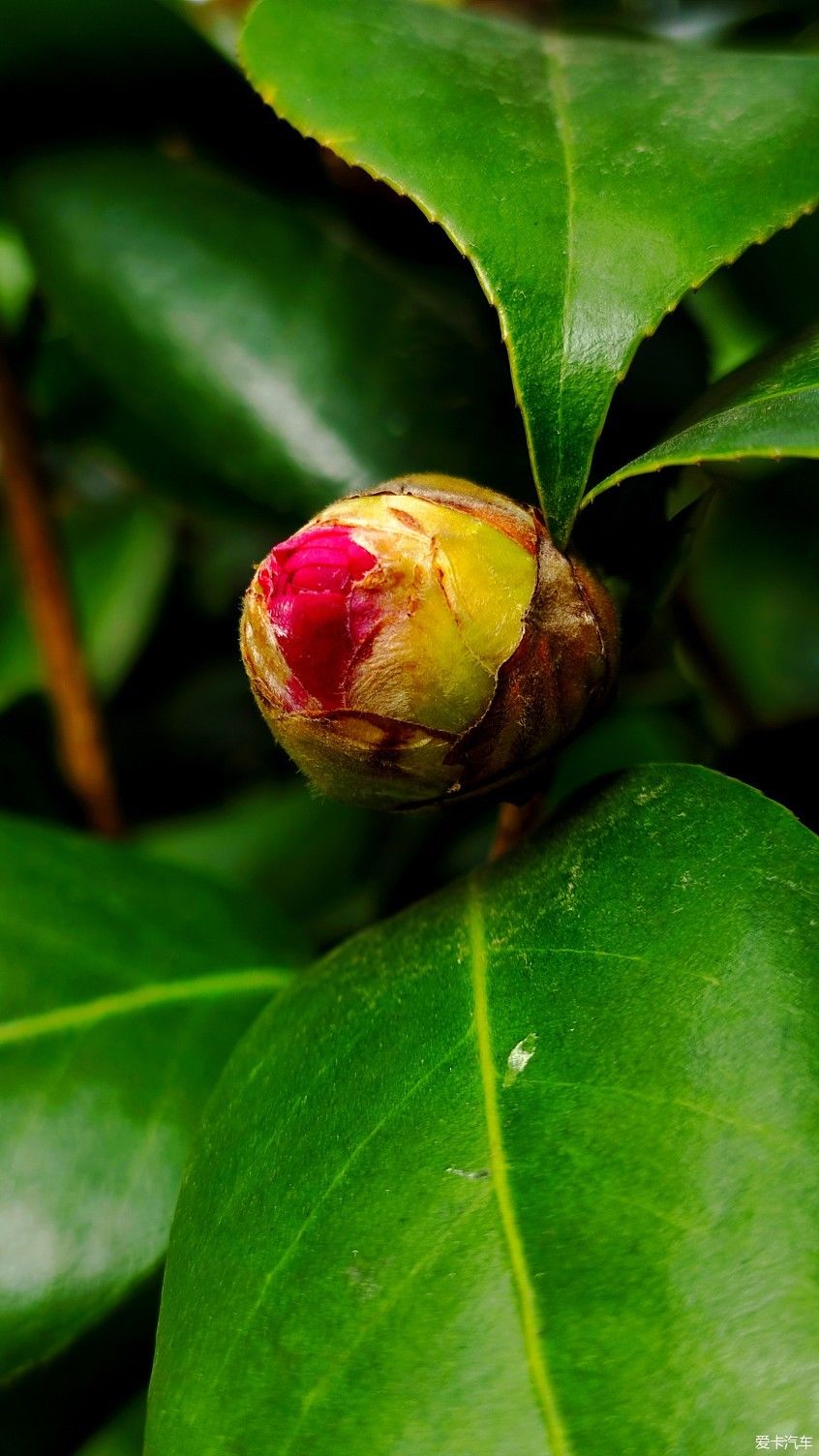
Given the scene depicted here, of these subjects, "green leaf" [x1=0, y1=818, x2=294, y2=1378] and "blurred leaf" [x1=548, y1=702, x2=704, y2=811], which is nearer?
"green leaf" [x1=0, y1=818, x2=294, y2=1378]

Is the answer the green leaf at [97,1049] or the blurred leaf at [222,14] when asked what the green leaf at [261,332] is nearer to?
the green leaf at [97,1049]

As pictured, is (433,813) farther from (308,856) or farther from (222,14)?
(222,14)

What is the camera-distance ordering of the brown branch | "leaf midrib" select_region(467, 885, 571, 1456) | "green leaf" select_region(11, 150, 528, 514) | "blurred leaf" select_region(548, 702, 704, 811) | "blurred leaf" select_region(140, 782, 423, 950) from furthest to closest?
"blurred leaf" select_region(140, 782, 423, 950), the brown branch, "blurred leaf" select_region(548, 702, 704, 811), "green leaf" select_region(11, 150, 528, 514), "leaf midrib" select_region(467, 885, 571, 1456)

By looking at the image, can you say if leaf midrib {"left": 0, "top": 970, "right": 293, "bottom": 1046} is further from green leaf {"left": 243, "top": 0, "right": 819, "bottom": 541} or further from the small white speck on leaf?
green leaf {"left": 243, "top": 0, "right": 819, "bottom": 541}

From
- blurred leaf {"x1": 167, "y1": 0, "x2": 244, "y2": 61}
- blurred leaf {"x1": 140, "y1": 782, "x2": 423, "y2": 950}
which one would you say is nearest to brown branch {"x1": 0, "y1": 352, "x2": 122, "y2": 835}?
blurred leaf {"x1": 140, "y1": 782, "x2": 423, "y2": 950}

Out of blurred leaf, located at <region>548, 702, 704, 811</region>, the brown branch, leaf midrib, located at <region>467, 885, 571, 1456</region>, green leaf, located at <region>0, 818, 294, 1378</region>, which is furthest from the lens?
the brown branch

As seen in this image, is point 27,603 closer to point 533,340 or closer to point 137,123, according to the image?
point 137,123

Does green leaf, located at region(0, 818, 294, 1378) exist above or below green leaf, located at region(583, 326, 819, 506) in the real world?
below

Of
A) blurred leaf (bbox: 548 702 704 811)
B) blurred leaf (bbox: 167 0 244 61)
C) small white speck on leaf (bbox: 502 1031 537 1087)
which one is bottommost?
blurred leaf (bbox: 548 702 704 811)
